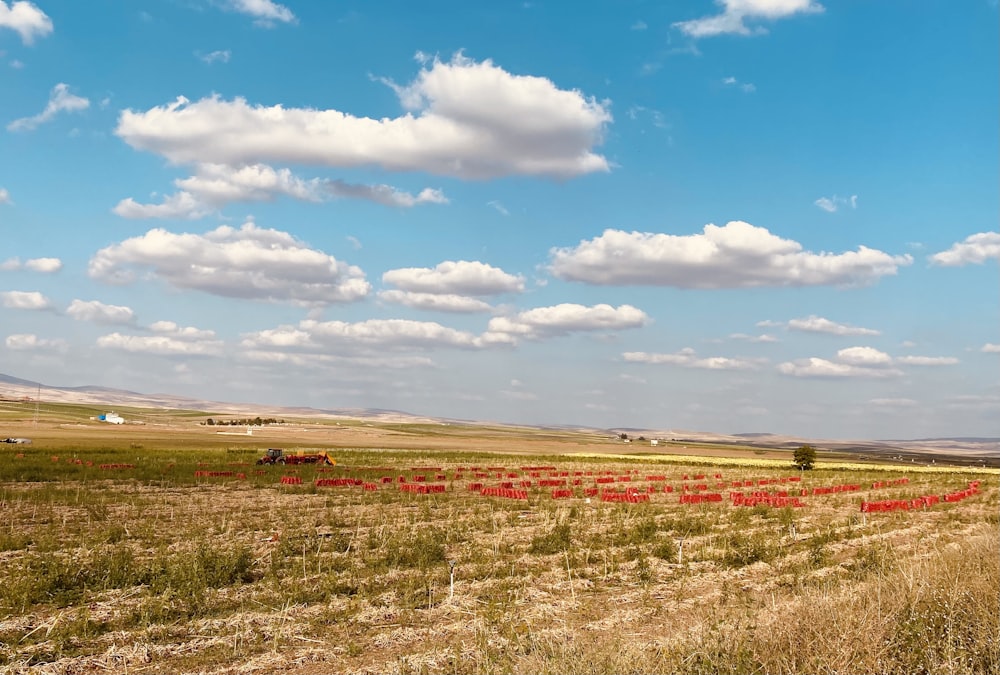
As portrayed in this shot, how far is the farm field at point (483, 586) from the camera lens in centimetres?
1081

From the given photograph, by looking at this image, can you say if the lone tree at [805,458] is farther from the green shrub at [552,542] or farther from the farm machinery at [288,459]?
the green shrub at [552,542]

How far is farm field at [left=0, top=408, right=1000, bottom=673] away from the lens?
1081cm

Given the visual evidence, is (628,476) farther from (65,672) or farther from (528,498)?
(65,672)

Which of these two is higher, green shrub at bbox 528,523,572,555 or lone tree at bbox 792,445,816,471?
green shrub at bbox 528,523,572,555

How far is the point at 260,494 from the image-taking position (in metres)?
39.4

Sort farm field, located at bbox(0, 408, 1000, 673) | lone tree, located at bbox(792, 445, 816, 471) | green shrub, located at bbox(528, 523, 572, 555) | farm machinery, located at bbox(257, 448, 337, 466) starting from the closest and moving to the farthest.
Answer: farm field, located at bbox(0, 408, 1000, 673), green shrub, located at bbox(528, 523, 572, 555), farm machinery, located at bbox(257, 448, 337, 466), lone tree, located at bbox(792, 445, 816, 471)

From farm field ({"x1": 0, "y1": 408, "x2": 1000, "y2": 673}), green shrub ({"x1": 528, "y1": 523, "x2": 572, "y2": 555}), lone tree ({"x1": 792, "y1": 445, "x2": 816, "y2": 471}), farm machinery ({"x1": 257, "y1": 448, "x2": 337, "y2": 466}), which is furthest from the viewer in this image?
lone tree ({"x1": 792, "y1": 445, "x2": 816, "y2": 471})

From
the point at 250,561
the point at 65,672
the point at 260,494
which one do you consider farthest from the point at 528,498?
the point at 65,672

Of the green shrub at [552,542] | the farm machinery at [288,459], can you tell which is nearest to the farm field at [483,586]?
the green shrub at [552,542]

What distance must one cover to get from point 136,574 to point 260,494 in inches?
879

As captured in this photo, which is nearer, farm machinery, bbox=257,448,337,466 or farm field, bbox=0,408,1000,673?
farm field, bbox=0,408,1000,673

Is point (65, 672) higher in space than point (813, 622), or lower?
lower

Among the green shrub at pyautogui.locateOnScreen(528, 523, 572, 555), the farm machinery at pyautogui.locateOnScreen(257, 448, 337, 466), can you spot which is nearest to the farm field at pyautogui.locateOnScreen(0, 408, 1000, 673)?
the green shrub at pyautogui.locateOnScreen(528, 523, 572, 555)

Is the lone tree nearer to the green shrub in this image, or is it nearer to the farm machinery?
the farm machinery
